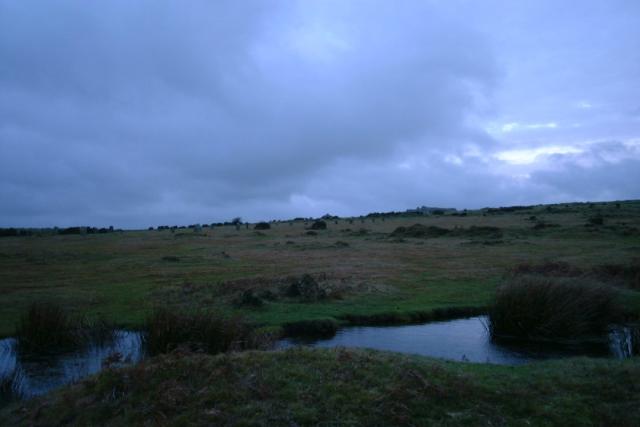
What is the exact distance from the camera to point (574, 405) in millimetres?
9797

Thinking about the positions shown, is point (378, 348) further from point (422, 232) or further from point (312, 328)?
point (422, 232)

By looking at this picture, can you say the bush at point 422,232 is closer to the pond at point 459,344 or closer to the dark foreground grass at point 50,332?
the pond at point 459,344

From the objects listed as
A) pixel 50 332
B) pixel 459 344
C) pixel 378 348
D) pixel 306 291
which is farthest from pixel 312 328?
pixel 50 332

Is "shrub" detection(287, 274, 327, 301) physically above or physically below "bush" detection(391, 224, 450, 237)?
below

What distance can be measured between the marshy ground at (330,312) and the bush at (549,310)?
2108 mm

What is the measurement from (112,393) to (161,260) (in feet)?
108

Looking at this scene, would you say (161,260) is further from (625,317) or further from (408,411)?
(408,411)

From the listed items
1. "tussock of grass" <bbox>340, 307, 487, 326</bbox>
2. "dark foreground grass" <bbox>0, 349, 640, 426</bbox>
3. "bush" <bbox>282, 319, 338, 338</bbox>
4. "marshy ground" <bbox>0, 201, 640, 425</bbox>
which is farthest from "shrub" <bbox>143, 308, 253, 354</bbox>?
"tussock of grass" <bbox>340, 307, 487, 326</bbox>

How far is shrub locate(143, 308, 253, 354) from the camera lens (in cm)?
1447

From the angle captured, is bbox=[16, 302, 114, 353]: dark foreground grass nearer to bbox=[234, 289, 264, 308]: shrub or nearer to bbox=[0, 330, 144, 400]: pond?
bbox=[0, 330, 144, 400]: pond

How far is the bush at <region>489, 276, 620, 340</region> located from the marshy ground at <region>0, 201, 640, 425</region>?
211 centimetres

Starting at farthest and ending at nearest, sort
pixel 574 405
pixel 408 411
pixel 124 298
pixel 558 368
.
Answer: pixel 124 298
pixel 558 368
pixel 574 405
pixel 408 411

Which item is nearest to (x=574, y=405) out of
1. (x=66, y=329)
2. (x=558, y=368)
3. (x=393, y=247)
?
(x=558, y=368)

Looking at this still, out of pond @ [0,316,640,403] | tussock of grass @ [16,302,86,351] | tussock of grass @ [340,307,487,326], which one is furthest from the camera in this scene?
tussock of grass @ [340,307,487,326]
